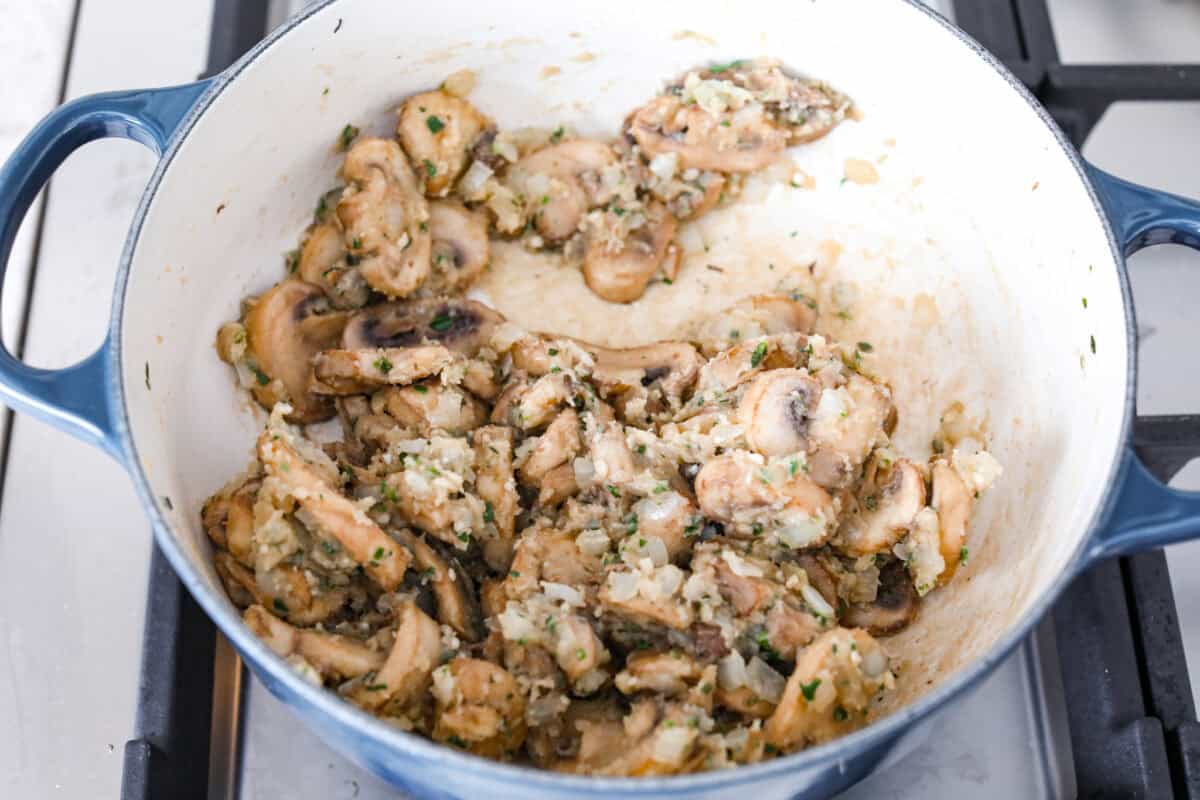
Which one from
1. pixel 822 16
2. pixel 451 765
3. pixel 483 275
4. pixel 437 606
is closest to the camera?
pixel 451 765

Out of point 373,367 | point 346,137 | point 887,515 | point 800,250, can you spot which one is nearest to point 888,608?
point 887,515

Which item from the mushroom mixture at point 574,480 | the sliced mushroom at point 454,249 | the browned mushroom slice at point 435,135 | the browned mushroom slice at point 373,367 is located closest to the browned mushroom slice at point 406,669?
the mushroom mixture at point 574,480

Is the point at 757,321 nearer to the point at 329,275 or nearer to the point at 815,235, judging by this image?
the point at 815,235

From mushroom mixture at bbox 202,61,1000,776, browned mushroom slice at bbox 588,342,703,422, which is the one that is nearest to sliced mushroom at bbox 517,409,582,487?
mushroom mixture at bbox 202,61,1000,776

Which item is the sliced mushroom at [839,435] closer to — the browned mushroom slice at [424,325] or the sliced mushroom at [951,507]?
the sliced mushroom at [951,507]

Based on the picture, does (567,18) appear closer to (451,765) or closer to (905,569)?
(905,569)

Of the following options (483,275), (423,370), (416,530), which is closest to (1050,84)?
(483,275)
